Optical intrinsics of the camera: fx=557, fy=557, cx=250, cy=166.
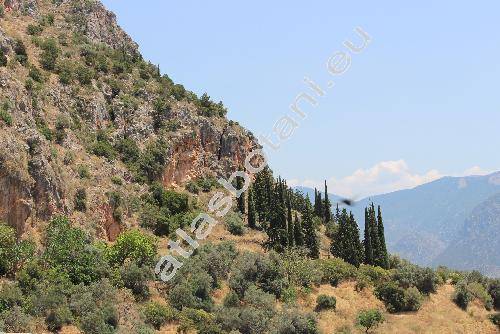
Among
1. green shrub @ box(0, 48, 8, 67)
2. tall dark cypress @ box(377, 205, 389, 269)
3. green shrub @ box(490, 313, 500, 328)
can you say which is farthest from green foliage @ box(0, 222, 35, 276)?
tall dark cypress @ box(377, 205, 389, 269)

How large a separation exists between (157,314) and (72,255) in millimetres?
8163

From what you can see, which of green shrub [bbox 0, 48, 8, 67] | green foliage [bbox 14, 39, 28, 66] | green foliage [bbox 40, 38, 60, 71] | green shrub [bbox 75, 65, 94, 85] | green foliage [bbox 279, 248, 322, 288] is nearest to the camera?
green foliage [bbox 279, 248, 322, 288]

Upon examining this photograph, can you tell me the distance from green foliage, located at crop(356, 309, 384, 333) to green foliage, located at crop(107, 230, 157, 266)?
17.8 metres

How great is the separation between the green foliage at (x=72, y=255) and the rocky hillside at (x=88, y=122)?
2.47 meters

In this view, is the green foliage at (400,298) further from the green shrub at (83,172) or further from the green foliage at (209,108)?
the green foliage at (209,108)

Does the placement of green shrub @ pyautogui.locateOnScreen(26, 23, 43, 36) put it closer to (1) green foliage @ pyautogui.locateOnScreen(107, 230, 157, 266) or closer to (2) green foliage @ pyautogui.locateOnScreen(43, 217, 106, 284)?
(2) green foliage @ pyautogui.locateOnScreen(43, 217, 106, 284)

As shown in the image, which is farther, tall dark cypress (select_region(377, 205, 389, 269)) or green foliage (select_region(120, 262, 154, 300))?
tall dark cypress (select_region(377, 205, 389, 269))

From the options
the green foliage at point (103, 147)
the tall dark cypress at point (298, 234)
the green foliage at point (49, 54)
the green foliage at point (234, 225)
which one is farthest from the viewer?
the green foliage at point (49, 54)

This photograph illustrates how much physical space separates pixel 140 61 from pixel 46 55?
68.3 ft

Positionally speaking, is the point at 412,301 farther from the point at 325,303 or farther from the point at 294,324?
the point at 294,324

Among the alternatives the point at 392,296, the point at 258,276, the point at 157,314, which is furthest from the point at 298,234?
the point at 157,314

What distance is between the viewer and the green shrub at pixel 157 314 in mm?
38375

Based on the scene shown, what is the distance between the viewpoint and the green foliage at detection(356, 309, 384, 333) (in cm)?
4422

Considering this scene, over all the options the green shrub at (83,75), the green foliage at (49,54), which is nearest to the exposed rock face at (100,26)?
the green foliage at (49,54)
